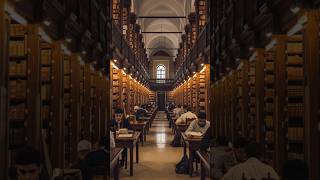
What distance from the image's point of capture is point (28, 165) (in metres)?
2.82

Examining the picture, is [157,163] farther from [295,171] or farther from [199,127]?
[295,171]

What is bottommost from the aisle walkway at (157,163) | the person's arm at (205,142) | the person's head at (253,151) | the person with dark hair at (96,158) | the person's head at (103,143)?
the aisle walkway at (157,163)

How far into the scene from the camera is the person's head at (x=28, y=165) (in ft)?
9.18

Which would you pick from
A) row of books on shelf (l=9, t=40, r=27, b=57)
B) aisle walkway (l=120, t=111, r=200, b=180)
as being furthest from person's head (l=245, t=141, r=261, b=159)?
aisle walkway (l=120, t=111, r=200, b=180)

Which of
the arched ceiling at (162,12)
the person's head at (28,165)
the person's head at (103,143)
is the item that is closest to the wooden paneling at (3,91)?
the person's head at (103,143)

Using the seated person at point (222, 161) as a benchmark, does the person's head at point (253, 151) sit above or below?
above

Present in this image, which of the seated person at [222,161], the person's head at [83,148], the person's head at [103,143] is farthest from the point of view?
the person's head at [103,143]

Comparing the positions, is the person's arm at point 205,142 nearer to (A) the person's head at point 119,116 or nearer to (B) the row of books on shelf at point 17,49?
(B) the row of books on shelf at point 17,49

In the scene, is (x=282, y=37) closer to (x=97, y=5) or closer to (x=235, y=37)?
(x=235, y=37)

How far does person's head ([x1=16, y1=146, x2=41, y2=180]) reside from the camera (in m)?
2.80

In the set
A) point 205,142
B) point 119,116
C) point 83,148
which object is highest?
point 119,116

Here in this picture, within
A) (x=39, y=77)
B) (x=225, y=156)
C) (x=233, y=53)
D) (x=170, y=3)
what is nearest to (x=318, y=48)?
(x=225, y=156)

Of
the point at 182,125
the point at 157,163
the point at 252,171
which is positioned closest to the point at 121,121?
the point at 182,125

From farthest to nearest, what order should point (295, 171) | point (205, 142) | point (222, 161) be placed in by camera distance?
1. point (205, 142)
2. point (222, 161)
3. point (295, 171)
